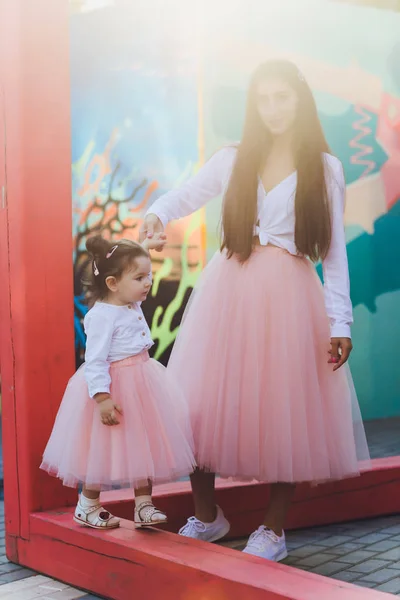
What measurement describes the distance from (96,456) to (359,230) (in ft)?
14.7

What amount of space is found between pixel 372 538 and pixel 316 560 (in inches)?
15.9

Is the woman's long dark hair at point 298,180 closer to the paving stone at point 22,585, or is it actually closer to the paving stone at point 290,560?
the paving stone at point 290,560

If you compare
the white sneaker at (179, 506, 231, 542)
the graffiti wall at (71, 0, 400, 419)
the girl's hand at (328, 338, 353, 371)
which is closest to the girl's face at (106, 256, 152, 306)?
the girl's hand at (328, 338, 353, 371)

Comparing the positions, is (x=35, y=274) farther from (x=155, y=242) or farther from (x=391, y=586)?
(x=391, y=586)

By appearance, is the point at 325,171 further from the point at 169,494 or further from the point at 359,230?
the point at 359,230

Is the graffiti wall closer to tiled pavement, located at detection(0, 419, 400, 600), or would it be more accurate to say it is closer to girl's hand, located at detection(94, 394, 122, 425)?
tiled pavement, located at detection(0, 419, 400, 600)

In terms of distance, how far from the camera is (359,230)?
682 centimetres

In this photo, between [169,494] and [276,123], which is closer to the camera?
[276,123]

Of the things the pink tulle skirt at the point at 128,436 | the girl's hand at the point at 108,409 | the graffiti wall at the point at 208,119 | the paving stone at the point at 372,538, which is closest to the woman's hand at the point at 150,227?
the pink tulle skirt at the point at 128,436

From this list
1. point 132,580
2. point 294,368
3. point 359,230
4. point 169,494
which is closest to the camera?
point 132,580

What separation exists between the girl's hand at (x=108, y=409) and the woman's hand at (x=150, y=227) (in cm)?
59

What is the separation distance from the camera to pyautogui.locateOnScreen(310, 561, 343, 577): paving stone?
307cm

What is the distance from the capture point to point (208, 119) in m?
6.25

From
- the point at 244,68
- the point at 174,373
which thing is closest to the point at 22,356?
the point at 174,373
